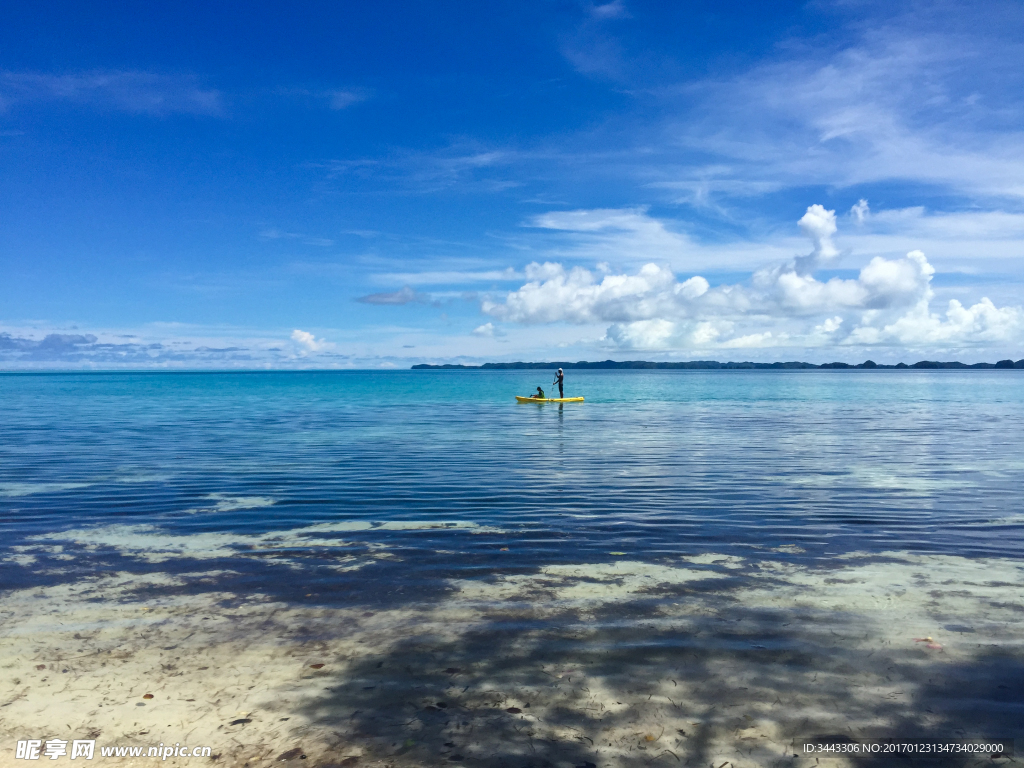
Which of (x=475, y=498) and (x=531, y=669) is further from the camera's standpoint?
(x=475, y=498)

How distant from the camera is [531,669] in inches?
311

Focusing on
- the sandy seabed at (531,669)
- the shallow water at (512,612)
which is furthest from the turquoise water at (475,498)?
the sandy seabed at (531,669)

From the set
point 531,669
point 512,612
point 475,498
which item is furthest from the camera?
point 475,498

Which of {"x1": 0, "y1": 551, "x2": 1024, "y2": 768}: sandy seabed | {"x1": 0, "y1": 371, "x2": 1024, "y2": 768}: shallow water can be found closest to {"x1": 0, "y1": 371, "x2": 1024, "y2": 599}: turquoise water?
{"x1": 0, "y1": 371, "x2": 1024, "y2": 768}: shallow water

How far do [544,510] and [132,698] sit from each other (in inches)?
418

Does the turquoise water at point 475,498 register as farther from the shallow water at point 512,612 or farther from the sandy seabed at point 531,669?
the sandy seabed at point 531,669

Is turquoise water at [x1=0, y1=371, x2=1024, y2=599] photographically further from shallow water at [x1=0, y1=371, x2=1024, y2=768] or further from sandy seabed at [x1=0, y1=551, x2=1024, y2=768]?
sandy seabed at [x1=0, y1=551, x2=1024, y2=768]

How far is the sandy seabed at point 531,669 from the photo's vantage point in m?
6.49

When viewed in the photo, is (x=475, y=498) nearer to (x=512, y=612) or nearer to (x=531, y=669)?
(x=512, y=612)

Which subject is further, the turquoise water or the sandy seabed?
the turquoise water

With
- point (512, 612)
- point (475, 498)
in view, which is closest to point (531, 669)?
point (512, 612)

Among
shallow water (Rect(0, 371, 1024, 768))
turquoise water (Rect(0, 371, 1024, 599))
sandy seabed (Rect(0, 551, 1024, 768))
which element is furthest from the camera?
turquoise water (Rect(0, 371, 1024, 599))

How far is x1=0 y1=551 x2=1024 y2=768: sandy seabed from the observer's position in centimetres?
649

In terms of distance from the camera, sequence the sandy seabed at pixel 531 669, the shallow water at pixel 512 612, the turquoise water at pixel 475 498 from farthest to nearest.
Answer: the turquoise water at pixel 475 498 < the shallow water at pixel 512 612 < the sandy seabed at pixel 531 669
